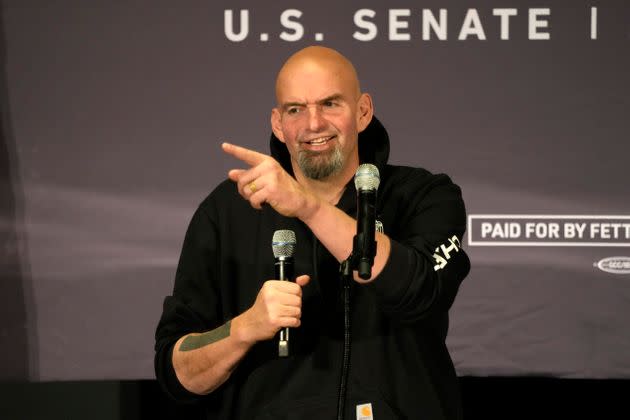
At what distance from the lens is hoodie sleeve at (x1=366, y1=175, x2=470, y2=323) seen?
6.21 feet

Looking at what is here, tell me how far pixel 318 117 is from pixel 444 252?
52cm

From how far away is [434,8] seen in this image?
12.6 feet

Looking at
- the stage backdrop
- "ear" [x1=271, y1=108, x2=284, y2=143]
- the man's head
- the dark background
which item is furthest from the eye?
the dark background

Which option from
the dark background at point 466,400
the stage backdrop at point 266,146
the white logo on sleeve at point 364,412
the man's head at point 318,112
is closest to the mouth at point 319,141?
the man's head at point 318,112

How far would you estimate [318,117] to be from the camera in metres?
2.27

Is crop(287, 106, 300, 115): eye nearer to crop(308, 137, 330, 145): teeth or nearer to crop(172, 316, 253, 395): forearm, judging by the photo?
crop(308, 137, 330, 145): teeth

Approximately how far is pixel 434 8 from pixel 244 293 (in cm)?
210

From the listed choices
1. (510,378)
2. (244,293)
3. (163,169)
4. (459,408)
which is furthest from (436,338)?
(163,169)

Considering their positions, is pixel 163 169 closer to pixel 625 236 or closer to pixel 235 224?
pixel 235 224

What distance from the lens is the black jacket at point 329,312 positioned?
209 cm

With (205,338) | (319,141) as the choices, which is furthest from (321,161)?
(205,338)

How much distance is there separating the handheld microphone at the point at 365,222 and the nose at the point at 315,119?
551mm

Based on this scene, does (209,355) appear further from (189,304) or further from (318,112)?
(318,112)

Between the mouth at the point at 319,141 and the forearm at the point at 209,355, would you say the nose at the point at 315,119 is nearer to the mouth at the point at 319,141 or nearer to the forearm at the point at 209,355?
the mouth at the point at 319,141
